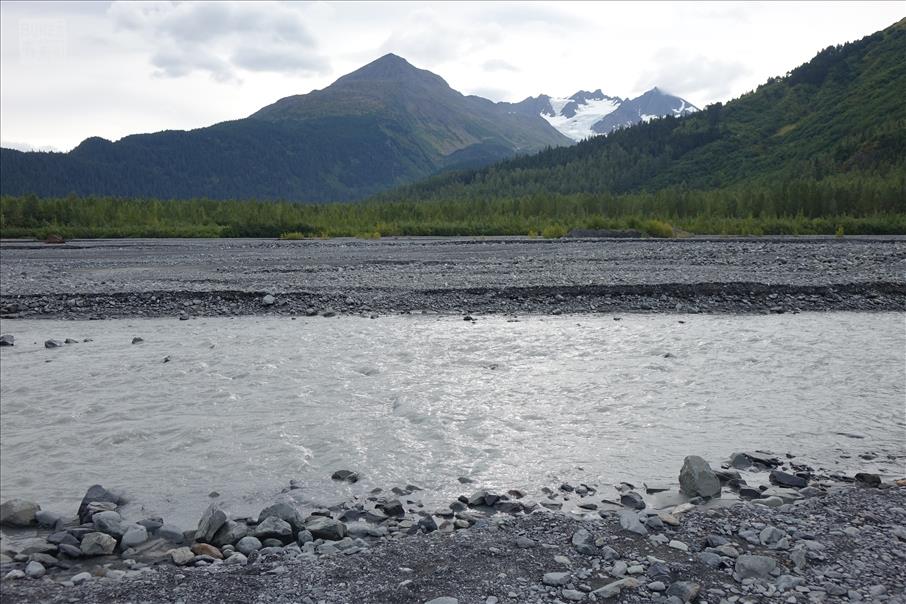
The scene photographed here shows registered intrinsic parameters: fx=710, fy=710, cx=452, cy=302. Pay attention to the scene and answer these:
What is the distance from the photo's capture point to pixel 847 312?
45.3ft

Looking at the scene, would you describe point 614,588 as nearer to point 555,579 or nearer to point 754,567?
point 555,579

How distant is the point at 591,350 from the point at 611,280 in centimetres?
638

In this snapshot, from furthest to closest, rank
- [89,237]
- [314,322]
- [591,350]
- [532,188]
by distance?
[532,188] → [89,237] → [314,322] → [591,350]

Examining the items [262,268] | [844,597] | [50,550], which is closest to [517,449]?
[844,597]

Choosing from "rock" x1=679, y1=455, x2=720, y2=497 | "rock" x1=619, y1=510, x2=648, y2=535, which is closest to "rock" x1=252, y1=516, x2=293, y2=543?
"rock" x1=619, y1=510, x2=648, y2=535

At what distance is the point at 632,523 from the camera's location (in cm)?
452

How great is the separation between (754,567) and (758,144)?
118278 millimetres

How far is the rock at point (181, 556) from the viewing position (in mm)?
4129

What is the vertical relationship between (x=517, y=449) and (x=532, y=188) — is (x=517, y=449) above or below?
below

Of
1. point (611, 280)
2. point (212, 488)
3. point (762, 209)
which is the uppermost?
point (762, 209)

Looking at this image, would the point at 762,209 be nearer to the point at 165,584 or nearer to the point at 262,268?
the point at 262,268

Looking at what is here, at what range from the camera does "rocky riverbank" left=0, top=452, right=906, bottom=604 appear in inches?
148

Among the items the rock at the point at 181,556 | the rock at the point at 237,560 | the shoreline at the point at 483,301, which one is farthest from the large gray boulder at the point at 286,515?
the shoreline at the point at 483,301

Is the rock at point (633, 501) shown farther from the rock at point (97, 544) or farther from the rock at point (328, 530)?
the rock at point (97, 544)
